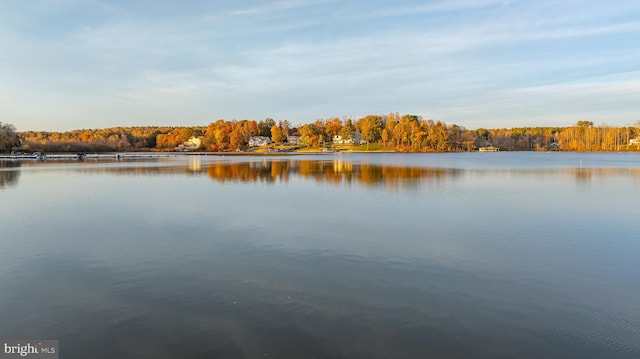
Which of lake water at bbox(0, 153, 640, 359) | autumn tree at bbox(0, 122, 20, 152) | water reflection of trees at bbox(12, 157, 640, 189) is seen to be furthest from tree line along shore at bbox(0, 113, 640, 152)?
lake water at bbox(0, 153, 640, 359)

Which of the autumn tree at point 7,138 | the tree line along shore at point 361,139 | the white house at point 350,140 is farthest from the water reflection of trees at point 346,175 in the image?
the white house at point 350,140

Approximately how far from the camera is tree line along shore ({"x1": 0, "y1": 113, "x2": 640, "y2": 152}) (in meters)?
152

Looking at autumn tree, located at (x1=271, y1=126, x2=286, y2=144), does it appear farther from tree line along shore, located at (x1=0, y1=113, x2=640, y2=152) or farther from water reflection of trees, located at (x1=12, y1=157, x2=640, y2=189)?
water reflection of trees, located at (x1=12, y1=157, x2=640, y2=189)

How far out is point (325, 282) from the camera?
972cm

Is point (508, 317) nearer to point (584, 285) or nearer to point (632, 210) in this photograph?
point (584, 285)

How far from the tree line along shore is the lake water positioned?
133 m

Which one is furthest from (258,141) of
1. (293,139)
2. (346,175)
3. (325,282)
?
(325,282)

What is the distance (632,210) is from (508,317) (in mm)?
16140

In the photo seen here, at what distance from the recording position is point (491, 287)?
9375mm

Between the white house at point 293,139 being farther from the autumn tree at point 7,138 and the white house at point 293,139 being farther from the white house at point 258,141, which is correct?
the autumn tree at point 7,138

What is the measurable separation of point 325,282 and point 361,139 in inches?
6653

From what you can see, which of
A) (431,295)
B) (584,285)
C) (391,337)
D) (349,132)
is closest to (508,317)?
(431,295)

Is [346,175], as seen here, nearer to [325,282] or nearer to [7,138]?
[325,282]

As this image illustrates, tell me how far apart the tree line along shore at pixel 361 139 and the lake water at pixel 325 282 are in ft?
435
